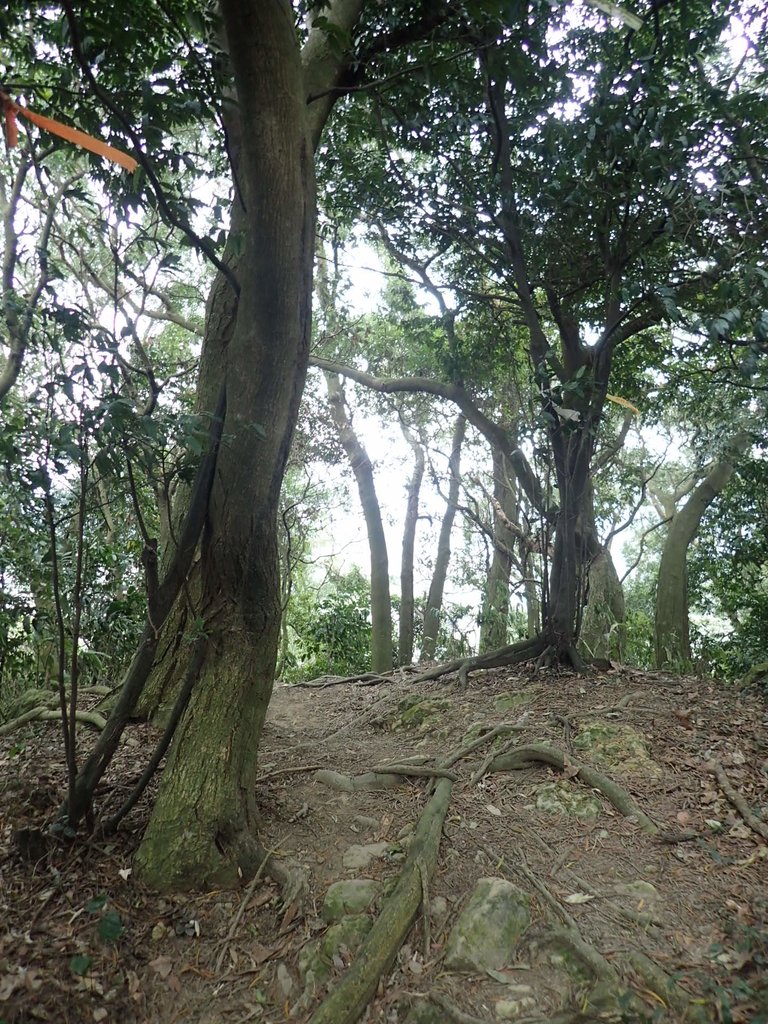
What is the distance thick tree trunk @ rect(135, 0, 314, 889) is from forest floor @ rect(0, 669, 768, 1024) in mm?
221

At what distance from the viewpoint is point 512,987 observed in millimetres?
2568

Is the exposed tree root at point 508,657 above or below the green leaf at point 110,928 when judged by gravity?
above

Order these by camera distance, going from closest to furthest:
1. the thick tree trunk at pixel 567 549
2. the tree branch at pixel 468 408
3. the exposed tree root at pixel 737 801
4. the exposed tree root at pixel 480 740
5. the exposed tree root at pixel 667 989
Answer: the exposed tree root at pixel 667 989, the exposed tree root at pixel 737 801, the exposed tree root at pixel 480 740, the thick tree trunk at pixel 567 549, the tree branch at pixel 468 408

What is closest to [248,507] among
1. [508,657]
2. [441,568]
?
[508,657]

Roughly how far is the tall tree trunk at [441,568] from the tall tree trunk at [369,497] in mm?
1238

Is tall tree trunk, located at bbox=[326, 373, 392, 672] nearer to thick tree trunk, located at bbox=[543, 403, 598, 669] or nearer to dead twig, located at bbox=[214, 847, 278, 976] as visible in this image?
thick tree trunk, located at bbox=[543, 403, 598, 669]

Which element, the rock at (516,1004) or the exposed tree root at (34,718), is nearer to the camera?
the rock at (516,1004)

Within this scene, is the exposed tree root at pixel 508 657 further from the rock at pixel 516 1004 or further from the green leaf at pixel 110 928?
the green leaf at pixel 110 928

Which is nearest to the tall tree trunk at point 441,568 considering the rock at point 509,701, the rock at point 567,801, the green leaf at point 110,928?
the rock at point 509,701

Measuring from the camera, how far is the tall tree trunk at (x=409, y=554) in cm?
1180

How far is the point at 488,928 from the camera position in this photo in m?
2.80

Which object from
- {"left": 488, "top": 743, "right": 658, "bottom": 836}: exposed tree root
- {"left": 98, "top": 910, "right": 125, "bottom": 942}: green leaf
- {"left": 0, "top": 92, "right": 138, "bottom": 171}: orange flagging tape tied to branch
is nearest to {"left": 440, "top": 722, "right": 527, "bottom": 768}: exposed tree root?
{"left": 488, "top": 743, "right": 658, "bottom": 836}: exposed tree root

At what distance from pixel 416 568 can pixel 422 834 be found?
11.5 m

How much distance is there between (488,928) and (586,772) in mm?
1337
